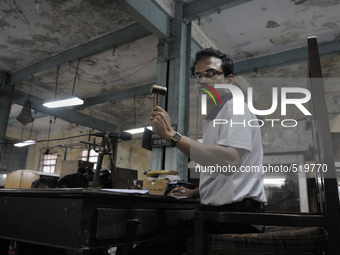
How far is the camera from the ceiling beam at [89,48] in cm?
517

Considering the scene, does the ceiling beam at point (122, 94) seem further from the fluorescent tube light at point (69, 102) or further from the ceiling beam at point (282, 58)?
the ceiling beam at point (282, 58)

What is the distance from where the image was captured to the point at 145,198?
1469 mm

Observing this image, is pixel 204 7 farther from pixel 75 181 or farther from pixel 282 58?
pixel 75 181

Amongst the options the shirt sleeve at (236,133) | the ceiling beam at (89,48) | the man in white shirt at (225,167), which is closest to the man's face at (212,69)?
the man in white shirt at (225,167)

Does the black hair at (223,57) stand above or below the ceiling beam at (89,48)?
below

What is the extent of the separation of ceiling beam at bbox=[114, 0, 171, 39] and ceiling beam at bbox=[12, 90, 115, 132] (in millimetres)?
A: 5179

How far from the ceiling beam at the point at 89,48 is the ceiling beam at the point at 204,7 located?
2.67 feet

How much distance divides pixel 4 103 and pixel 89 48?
2.86 metres

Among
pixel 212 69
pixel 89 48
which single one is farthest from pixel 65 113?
pixel 212 69

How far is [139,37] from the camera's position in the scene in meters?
5.13

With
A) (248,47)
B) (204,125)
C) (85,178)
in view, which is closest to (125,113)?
(248,47)

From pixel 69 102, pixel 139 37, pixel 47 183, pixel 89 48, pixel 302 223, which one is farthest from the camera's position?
pixel 69 102

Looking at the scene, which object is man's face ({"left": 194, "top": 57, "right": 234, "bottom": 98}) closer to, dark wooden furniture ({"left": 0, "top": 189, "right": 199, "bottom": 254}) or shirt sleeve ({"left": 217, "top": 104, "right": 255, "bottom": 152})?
shirt sleeve ({"left": 217, "top": 104, "right": 255, "bottom": 152})

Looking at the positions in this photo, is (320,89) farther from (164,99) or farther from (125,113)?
(125,113)
